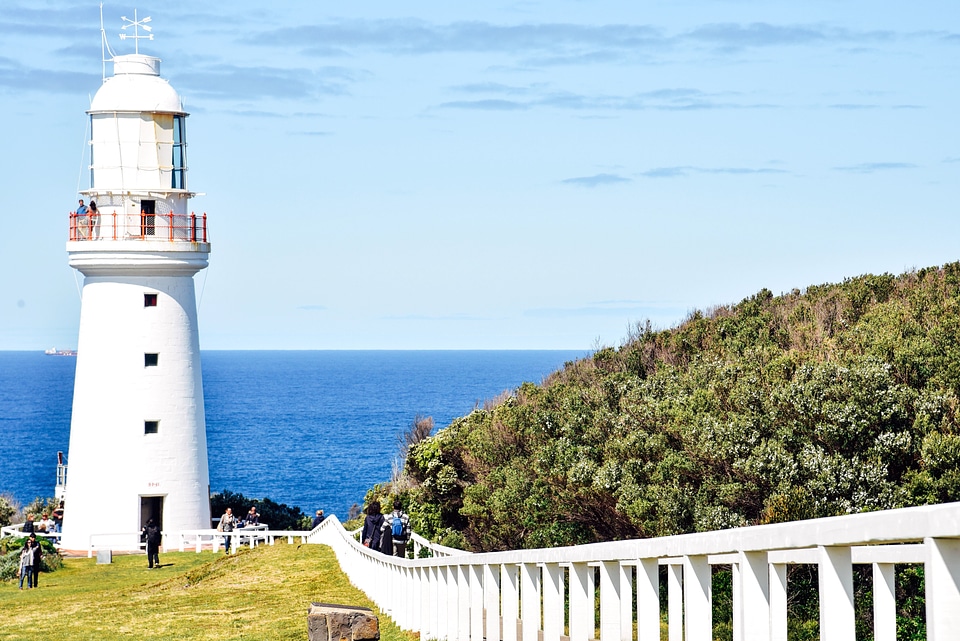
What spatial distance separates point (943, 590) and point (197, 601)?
17213 millimetres

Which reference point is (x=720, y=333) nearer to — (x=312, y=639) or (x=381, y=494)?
(x=381, y=494)

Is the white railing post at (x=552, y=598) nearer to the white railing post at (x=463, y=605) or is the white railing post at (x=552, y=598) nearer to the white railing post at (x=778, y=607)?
the white railing post at (x=463, y=605)

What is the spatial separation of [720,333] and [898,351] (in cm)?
840

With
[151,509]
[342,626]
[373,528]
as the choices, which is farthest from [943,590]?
[151,509]

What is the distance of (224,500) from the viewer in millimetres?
41219

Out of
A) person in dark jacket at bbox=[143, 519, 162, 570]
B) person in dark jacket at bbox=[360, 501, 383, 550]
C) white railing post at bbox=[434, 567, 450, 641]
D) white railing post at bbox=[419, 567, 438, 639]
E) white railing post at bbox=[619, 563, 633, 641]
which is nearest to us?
white railing post at bbox=[619, 563, 633, 641]

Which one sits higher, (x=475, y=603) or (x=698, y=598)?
(x=698, y=598)

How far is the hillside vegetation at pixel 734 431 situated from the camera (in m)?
15.9

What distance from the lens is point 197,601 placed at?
62.2ft

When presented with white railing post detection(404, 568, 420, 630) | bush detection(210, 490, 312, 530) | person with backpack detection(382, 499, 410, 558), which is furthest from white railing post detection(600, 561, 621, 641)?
bush detection(210, 490, 312, 530)

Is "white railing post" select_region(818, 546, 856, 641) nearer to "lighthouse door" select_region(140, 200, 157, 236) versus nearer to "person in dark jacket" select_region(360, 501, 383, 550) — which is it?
"person in dark jacket" select_region(360, 501, 383, 550)

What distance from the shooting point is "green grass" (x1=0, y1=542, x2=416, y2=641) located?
15703 millimetres

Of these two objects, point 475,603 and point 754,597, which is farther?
point 475,603

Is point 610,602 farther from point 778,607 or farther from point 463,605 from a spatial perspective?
point 463,605
